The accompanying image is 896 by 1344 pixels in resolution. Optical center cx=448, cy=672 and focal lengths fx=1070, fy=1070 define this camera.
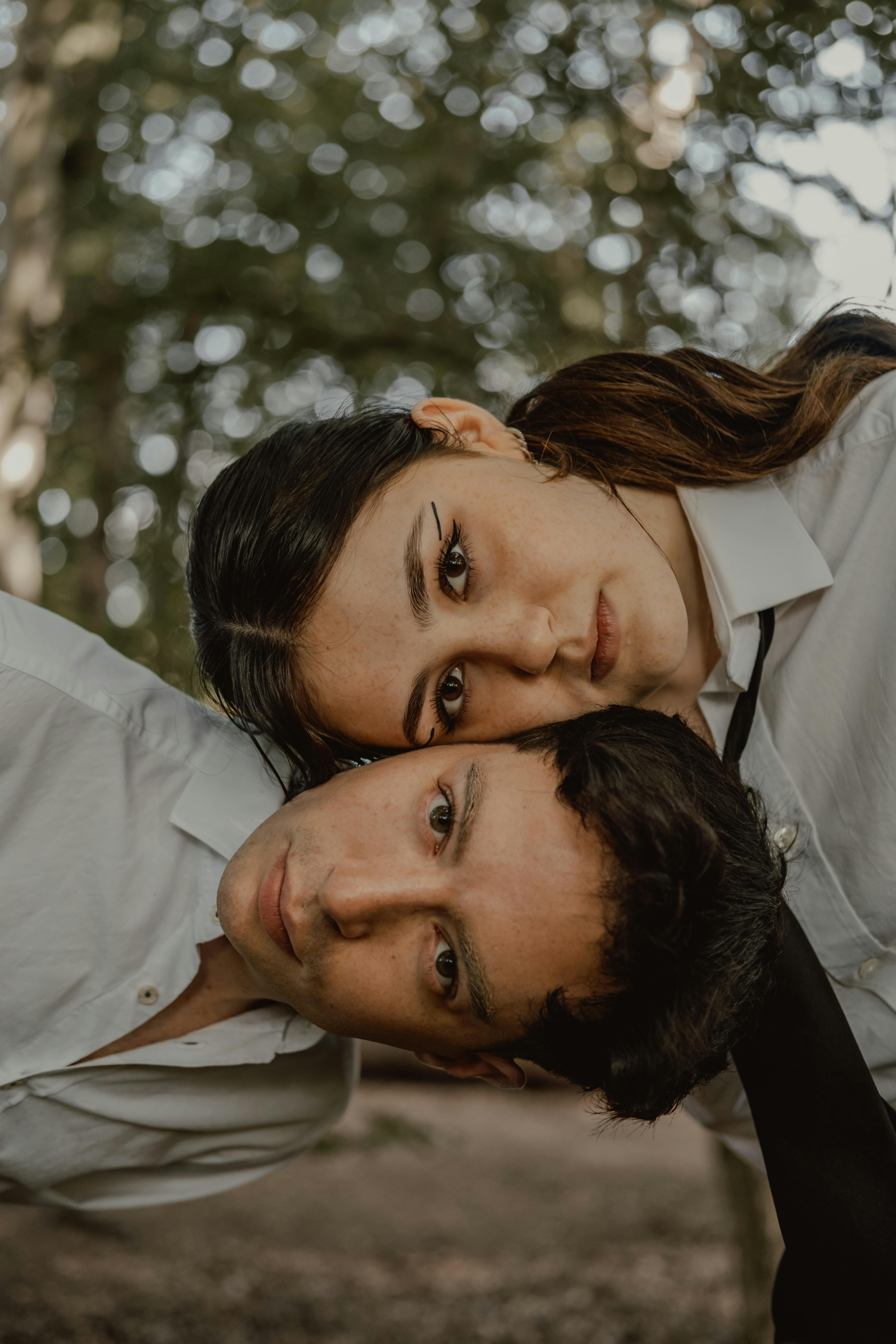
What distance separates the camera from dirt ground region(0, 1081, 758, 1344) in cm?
418

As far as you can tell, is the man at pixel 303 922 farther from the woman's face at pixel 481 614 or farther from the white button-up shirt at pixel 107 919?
the woman's face at pixel 481 614

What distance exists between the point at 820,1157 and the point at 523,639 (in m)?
1.06

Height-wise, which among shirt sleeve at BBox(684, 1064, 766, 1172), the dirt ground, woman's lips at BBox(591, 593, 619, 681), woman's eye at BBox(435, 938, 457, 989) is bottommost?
the dirt ground

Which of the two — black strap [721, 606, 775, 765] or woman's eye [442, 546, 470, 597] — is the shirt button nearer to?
black strap [721, 606, 775, 765]

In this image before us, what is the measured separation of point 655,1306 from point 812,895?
331 cm

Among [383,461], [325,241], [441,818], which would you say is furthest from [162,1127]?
[325,241]

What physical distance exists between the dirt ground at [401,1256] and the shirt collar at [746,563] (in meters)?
1.80

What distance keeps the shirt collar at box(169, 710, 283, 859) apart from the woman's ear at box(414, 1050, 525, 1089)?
1.99ft

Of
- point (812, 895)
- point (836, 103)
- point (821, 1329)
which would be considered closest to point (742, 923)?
point (812, 895)

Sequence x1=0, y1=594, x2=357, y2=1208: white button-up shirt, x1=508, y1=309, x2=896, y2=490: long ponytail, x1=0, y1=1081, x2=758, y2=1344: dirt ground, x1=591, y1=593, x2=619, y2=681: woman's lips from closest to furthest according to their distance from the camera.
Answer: x1=591, y1=593, x2=619, y2=681: woman's lips → x1=0, y1=594, x2=357, y2=1208: white button-up shirt → x1=508, y1=309, x2=896, y2=490: long ponytail → x1=0, y1=1081, x2=758, y2=1344: dirt ground

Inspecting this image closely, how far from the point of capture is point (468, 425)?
2.34m

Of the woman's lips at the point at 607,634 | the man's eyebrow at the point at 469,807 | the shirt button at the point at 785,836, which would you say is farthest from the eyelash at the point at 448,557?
the shirt button at the point at 785,836

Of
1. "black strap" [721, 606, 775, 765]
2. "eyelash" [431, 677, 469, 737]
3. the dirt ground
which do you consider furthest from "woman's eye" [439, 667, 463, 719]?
the dirt ground

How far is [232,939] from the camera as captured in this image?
2000mm
